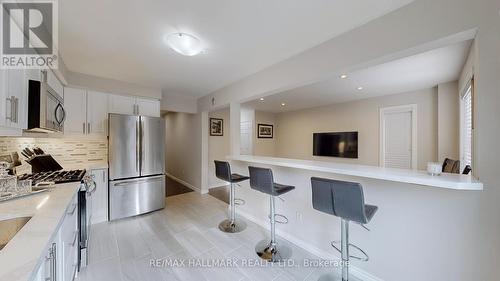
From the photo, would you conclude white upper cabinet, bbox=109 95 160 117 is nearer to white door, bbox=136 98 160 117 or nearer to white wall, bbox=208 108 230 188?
white door, bbox=136 98 160 117

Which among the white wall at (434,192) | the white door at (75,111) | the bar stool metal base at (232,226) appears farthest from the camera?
the white door at (75,111)

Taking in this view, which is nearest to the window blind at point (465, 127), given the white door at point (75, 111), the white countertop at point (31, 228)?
the white countertop at point (31, 228)

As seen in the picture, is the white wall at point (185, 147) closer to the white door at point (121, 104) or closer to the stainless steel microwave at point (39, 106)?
the white door at point (121, 104)

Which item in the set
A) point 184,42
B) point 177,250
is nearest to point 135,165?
point 177,250

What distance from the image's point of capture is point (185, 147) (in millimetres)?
5562

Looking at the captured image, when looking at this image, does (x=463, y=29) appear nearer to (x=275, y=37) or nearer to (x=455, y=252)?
(x=275, y=37)

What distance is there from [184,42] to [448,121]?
4645mm

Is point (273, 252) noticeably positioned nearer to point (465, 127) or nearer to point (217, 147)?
point (217, 147)

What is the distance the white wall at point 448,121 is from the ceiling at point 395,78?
0.68ft

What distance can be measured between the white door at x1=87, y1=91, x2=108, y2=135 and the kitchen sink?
2.52 metres

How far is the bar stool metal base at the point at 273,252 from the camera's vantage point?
2.21 m

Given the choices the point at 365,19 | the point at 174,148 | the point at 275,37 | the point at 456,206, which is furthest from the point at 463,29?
the point at 174,148

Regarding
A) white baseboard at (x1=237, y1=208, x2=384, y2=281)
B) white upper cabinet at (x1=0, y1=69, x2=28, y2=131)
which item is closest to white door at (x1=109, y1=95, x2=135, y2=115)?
white upper cabinet at (x1=0, y1=69, x2=28, y2=131)

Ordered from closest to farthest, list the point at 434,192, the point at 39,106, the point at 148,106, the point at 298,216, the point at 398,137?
the point at 434,192 < the point at 39,106 < the point at 298,216 < the point at 148,106 < the point at 398,137
